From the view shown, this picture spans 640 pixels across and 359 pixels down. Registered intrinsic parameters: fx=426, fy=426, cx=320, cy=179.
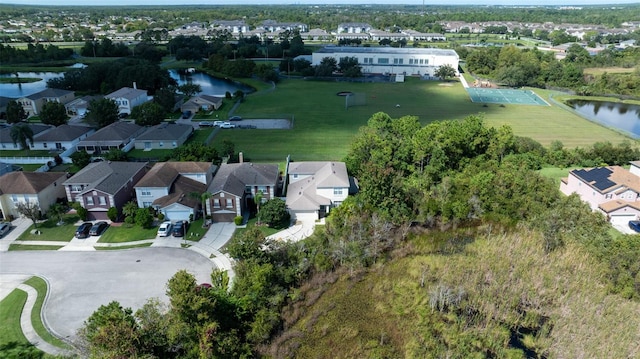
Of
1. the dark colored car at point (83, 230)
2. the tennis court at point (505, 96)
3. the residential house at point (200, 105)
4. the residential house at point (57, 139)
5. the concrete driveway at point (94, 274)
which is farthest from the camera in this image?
the tennis court at point (505, 96)

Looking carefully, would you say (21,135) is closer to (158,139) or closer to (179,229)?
(158,139)

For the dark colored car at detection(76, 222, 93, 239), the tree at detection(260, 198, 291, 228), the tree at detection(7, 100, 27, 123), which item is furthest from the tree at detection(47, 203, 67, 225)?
the tree at detection(7, 100, 27, 123)

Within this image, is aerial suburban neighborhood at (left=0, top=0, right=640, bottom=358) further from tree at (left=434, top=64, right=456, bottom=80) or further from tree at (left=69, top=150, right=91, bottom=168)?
tree at (left=434, top=64, right=456, bottom=80)

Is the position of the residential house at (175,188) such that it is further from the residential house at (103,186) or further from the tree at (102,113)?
the tree at (102,113)

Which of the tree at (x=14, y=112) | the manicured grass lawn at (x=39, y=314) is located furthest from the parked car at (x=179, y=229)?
the tree at (x=14, y=112)

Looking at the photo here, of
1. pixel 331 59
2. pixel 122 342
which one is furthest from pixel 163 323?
pixel 331 59

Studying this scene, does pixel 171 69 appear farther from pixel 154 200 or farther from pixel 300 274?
pixel 300 274

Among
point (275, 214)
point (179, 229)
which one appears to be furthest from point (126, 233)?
point (275, 214)
